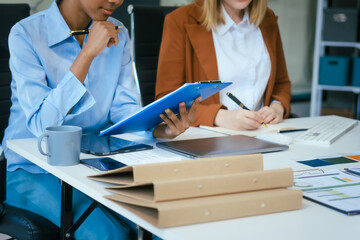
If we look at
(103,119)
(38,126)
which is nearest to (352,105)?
(103,119)

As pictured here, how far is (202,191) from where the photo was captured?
2.57 feet

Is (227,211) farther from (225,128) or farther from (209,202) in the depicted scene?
(225,128)

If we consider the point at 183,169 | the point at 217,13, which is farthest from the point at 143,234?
the point at 217,13

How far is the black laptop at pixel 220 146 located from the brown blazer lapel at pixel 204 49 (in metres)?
0.53

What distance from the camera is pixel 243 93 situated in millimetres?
1915

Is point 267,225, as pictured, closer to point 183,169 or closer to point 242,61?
point 183,169

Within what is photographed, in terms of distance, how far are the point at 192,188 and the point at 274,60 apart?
1.34m

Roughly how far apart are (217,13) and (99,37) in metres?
0.71

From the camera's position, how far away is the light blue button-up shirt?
1277mm

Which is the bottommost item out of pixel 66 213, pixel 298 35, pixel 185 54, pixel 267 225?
pixel 66 213

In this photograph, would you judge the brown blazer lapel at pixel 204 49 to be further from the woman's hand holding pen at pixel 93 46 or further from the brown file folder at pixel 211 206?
the brown file folder at pixel 211 206

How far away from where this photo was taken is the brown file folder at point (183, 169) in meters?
0.82

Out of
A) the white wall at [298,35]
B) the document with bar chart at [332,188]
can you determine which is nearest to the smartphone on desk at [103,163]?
the document with bar chart at [332,188]

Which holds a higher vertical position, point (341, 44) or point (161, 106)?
point (341, 44)
